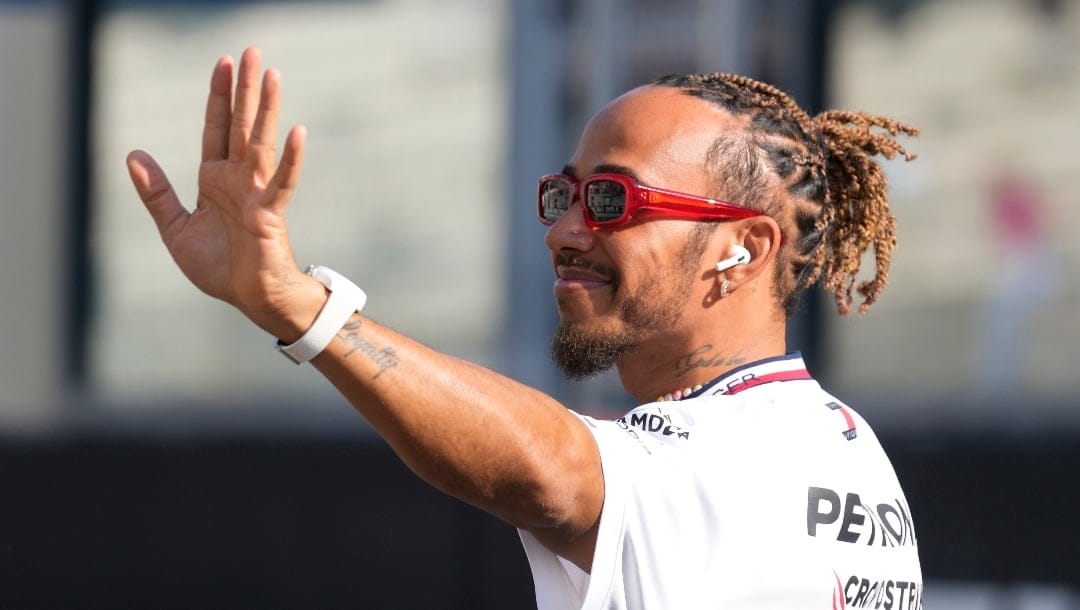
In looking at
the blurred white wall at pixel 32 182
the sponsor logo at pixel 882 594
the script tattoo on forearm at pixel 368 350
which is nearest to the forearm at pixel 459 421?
the script tattoo on forearm at pixel 368 350

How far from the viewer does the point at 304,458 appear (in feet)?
22.5

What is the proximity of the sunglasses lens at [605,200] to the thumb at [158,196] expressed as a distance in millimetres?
783

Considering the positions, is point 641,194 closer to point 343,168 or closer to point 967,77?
point 967,77

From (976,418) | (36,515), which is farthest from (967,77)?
(36,515)

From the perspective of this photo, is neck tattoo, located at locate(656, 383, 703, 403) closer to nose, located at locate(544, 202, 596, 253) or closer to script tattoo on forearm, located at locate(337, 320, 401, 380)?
nose, located at locate(544, 202, 596, 253)

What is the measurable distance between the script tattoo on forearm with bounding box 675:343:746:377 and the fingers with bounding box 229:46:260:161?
100 centimetres

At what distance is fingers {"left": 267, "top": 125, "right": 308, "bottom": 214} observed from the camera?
1.94m

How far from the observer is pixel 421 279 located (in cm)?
713

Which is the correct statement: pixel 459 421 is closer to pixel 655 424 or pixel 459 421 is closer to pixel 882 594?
pixel 655 424

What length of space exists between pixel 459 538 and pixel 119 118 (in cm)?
272

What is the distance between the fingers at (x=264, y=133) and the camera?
1.99 m

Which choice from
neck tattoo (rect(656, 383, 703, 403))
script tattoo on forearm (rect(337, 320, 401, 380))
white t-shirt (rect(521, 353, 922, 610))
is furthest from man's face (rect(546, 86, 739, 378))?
script tattoo on forearm (rect(337, 320, 401, 380))

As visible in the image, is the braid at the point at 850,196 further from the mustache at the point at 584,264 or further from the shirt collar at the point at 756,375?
the mustache at the point at 584,264

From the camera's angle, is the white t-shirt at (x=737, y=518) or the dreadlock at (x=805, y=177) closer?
the white t-shirt at (x=737, y=518)
